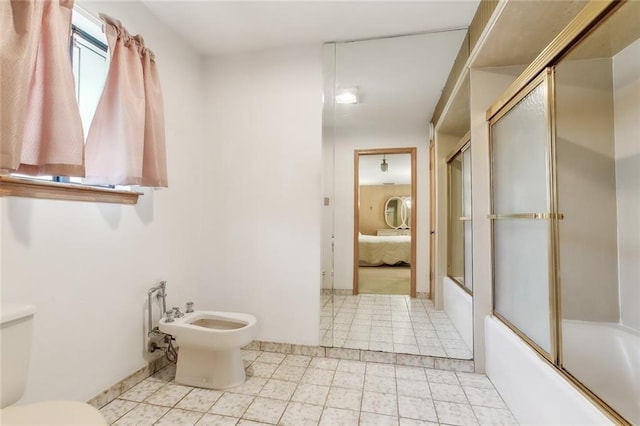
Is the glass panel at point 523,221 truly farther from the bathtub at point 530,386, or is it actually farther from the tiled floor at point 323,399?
the tiled floor at point 323,399

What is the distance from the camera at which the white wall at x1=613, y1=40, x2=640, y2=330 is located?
1.70 metres

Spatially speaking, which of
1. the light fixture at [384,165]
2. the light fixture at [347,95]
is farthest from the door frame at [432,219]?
the light fixture at [384,165]

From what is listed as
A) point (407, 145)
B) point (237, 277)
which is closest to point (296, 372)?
point (237, 277)

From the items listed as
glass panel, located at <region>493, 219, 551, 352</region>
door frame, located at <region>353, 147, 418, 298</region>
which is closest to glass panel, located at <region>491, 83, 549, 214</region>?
glass panel, located at <region>493, 219, 551, 352</region>

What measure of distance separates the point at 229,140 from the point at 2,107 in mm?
1546

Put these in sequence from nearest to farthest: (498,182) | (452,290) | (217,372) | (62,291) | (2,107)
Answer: (2,107), (62,291), (217,372), (498,182), (452,290)

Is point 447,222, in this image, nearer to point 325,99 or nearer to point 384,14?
point 325,99

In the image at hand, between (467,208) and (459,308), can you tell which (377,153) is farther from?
(459,308)

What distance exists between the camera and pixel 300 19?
2.08 m

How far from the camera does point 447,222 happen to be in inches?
127

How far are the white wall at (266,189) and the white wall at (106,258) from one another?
0.19 metres

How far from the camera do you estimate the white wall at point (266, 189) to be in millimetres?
2375

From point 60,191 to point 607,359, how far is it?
10.1ft

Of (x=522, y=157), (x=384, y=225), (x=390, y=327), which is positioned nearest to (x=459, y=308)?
(x=390, y=327)
